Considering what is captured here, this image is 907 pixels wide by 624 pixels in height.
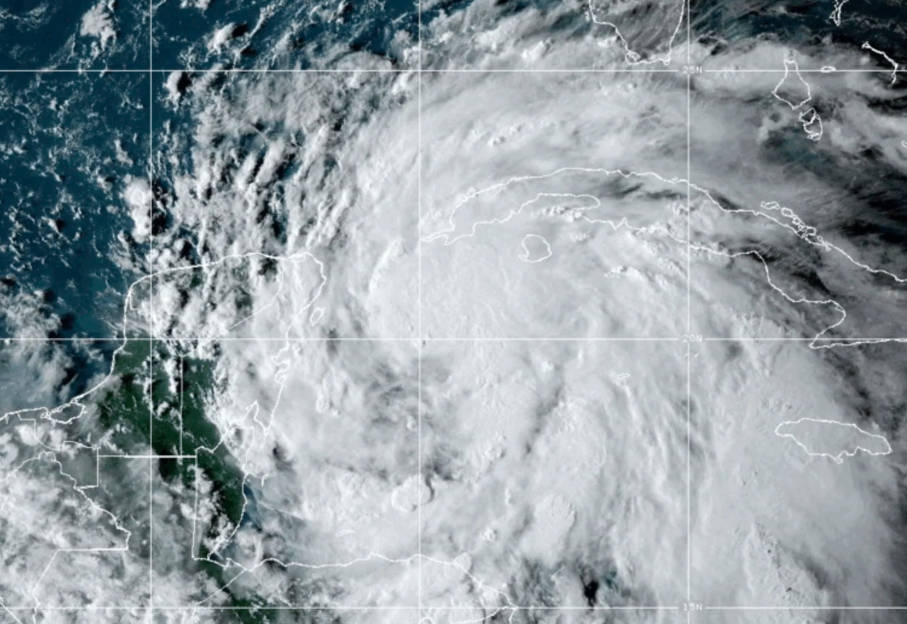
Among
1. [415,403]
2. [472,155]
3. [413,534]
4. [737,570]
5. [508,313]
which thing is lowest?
[737,570]

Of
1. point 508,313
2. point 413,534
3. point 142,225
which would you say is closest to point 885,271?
point 508,313

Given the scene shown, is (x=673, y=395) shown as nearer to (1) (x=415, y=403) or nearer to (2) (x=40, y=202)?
(1) (x=415, y=403)

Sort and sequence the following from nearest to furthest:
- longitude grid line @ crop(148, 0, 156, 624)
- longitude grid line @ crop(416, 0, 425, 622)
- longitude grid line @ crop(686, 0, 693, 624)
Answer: longitude grid line @ crop(686, 0, 693, 624)
longitude grid line @ crop(416, 0, 425, 622)
longitude grid line @ crop(148, 0, 156, 624)

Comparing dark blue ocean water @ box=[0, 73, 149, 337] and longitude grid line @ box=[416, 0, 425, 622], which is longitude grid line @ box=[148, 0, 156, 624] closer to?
dark blue ocean water @ box=[0, 73, 149, 337]

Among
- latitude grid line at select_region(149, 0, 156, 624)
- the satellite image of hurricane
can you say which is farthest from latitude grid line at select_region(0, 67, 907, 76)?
latitude grid line at select_region(149, 0, 156, 624)

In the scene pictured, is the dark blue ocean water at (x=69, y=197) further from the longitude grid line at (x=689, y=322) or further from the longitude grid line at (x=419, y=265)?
the longitude grid line at (x=689, y=322)

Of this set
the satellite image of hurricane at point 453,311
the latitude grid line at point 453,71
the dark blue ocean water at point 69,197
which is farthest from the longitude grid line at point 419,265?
the dark blue ocean water at point 69,197

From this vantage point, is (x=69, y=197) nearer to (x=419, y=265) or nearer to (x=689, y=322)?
(x=419, y=265)

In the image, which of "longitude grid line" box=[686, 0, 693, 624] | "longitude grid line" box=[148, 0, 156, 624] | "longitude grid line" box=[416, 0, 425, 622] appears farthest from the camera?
"longitude grid line" box=[148, 0, 156, 624]
